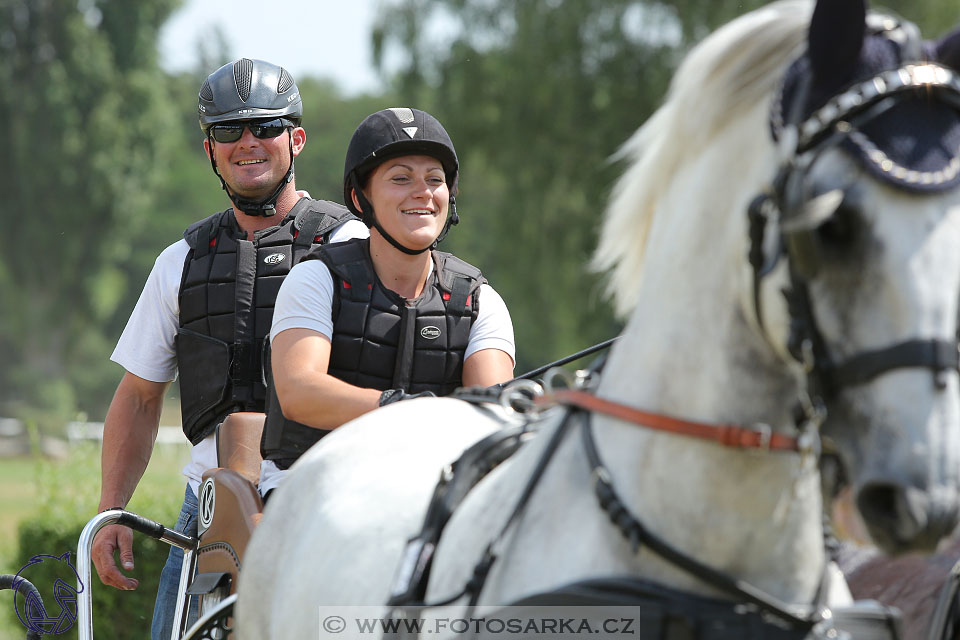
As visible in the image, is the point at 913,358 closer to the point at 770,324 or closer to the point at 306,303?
the point at 770,324

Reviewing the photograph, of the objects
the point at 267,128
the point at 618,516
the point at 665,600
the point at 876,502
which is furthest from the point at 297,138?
the point at 876,502

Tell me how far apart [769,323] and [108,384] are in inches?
1866

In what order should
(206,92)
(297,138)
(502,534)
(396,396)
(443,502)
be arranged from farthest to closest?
(297,138) < (206,92) < (396,396) < (443,502) < (502,534)

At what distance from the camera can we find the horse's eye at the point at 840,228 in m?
1.74

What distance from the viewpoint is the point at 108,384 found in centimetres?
4678

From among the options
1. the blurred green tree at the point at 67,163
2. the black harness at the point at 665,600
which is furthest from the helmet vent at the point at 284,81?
the blurred green tree at the point at 67,163

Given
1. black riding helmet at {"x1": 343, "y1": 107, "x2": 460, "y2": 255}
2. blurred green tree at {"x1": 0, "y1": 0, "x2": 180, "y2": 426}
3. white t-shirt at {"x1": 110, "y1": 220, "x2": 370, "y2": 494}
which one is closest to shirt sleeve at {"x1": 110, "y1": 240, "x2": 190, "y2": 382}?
white t-shirt at {"x1": 110, "y1": 220, "x2": 370, "y2": 494}

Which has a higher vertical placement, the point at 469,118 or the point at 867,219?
the point at 867,219

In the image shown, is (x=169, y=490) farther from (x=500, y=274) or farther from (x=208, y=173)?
(x=208, y=173)

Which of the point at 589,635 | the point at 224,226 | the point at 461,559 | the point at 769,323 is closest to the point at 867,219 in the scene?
the point at 769,323

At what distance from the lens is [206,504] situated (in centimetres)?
388

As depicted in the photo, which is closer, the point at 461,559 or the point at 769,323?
the point at 769,323

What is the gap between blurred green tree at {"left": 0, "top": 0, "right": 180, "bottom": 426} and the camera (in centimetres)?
3841

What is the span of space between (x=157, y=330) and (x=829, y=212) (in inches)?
127
